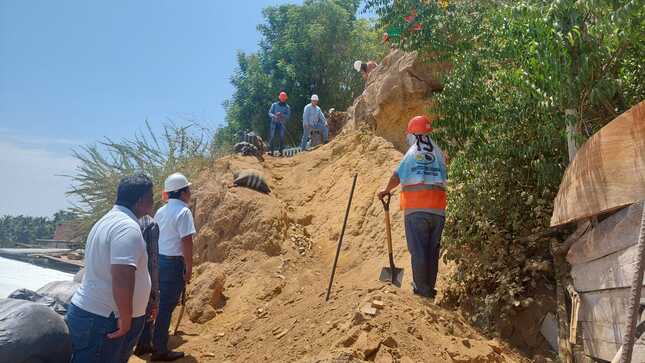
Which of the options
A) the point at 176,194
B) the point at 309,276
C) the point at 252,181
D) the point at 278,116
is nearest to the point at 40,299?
the point at 176,194

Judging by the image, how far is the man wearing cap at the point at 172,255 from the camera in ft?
16.3

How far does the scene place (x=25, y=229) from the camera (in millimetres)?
24297

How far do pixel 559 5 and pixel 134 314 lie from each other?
3.42 m

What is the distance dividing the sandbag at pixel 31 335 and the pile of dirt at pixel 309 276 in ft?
5.05

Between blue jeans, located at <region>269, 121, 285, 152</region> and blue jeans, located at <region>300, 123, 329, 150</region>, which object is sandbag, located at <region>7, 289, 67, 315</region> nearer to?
blue jeans, located at <region>269, 121, 285, 152</region>

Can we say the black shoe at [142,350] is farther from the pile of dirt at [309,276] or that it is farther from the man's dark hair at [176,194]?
the man's dark hair at [176,194]

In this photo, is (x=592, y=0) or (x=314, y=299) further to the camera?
(x=314, y=299)

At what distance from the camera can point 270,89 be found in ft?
62.6

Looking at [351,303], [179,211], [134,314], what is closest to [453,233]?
[351,303]

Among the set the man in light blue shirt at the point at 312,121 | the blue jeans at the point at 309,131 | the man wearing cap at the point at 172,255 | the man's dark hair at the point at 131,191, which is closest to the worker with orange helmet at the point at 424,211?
the man wearing cap at the point at 172,255

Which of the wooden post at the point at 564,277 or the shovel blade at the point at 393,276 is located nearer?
the wooden post at the point at 564,277

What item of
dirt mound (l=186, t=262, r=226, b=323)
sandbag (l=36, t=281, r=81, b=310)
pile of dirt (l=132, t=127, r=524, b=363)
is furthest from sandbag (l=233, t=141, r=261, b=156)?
sandbag (l=36, t=281, r=81, b=310)

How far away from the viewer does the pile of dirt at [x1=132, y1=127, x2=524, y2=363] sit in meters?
3.92

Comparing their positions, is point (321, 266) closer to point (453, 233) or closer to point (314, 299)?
point (314, 299)
